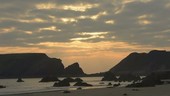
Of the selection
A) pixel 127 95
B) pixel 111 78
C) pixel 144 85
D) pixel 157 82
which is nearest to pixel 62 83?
pixel 157 82

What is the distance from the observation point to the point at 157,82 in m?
88.9

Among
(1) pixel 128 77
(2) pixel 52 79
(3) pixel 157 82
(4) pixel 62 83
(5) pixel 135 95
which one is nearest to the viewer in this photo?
(5) pixel 135 95

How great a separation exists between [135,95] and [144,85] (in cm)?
3008

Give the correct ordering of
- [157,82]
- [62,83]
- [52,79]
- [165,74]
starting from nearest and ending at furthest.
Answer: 1. [157,82]
2. [62,83]
3. [165,74]
4. [52,79]

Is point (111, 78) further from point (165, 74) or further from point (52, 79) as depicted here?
point (165, 74)

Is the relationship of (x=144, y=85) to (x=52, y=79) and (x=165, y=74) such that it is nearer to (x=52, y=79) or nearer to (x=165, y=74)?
(x=165, y=74)

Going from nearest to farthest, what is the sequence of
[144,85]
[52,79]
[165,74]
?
[144,85], [165,74], [52,79]

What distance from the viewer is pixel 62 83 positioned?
106938mm

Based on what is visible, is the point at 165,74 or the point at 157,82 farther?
the point at 165,74

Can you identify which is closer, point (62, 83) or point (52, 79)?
point (62, 83)

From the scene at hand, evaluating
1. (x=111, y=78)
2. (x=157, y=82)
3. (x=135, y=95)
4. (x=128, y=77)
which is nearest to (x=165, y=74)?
(x=128, y=77)

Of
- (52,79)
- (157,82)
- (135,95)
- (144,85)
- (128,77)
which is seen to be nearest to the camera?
(135,95)

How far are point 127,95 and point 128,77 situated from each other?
411 ft

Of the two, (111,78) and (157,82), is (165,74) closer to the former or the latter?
(111,78)
